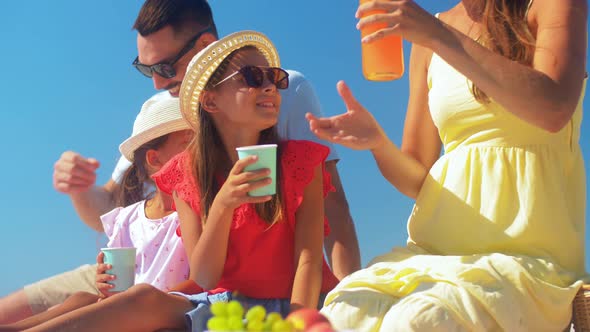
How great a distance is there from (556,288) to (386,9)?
1256 millimetres

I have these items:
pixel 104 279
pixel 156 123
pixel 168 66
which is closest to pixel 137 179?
pixel 156 123

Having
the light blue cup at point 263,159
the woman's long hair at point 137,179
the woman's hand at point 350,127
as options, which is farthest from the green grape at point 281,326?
the woman's long hair at point 137,179

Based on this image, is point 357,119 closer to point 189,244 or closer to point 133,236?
point 189,244

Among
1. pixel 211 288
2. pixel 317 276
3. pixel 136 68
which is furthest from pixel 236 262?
pixel 136 68

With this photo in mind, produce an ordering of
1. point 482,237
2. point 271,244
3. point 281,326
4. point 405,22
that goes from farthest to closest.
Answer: point 271,244, point 482,237, point 405,22, point 281,326

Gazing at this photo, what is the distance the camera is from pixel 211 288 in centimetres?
362

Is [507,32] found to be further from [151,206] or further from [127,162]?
[127,162]

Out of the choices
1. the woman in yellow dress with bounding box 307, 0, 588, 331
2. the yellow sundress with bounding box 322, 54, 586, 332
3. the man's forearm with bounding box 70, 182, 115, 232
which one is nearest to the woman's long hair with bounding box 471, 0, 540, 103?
the woman in yellow dress with bounding box 307, 0, 588, 331

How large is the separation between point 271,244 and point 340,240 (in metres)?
0.78

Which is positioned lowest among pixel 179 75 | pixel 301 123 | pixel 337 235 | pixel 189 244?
pixel 337 235

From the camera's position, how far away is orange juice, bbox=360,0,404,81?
289 cm

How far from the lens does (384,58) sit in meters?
2.90

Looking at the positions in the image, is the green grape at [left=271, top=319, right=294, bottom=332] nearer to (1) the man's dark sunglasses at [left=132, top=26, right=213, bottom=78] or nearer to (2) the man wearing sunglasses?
(2) the man wearing sunglasses

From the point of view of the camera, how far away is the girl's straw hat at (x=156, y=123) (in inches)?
185
